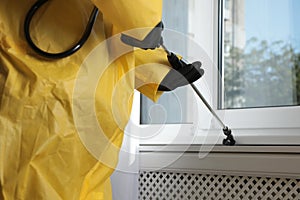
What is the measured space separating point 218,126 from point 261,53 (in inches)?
11.5

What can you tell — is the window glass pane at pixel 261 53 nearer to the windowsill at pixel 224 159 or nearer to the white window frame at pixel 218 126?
the white window frame at pixel 218 126

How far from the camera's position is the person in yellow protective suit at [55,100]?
0.63 meters

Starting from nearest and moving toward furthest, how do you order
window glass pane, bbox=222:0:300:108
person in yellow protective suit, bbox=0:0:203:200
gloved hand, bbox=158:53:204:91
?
person in yellow protective suit, bbox=0:0:203:200, gloved hand, bbox=158:53:204:91, window glass pane, bbox=222:0:300:108

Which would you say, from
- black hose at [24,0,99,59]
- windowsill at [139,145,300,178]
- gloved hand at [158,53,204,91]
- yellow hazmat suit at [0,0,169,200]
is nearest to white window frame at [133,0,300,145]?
windowsill at [139,145,300,178]

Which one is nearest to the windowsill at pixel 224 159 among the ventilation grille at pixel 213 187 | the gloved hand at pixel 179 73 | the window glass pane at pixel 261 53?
the ventilation grille at pixel 213 187

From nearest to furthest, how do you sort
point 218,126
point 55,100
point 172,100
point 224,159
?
point 55,100
point 224,159
point 218,126
point 172,100

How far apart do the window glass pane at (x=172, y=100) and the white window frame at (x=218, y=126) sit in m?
0.03

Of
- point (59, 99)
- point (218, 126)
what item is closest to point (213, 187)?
point (218, 126)

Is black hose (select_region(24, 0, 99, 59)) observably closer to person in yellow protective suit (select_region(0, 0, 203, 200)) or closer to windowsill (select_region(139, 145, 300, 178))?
person in yellow protective suit (select_region(0, 0, 203, 200))

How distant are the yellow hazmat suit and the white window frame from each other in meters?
0.51

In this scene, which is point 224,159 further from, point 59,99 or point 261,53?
point 59,99

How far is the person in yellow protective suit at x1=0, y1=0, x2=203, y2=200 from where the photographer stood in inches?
24.9

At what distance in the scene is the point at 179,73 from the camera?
2.97ft

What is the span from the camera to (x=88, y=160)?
72cm
